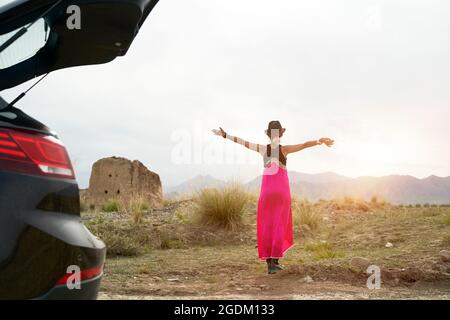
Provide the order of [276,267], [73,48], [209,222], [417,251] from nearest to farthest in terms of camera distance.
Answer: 1. [73,48]
2. [276,267]
3. [417,251]
4. [209,222]

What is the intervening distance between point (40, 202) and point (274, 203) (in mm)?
6113

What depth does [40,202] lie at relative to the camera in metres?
2.32

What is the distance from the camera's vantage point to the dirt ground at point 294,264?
252 inches

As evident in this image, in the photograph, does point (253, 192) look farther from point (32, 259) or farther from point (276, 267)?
point (32, 259)

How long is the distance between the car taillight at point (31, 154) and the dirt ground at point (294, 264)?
2.90 m

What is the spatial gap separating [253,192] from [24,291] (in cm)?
1219

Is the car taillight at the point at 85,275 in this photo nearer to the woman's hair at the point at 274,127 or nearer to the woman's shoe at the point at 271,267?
the woman's shoe at the point at 271,267

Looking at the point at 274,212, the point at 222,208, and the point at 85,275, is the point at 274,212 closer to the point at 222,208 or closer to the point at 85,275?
the point at 222,208

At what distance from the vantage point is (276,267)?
26.6 feet

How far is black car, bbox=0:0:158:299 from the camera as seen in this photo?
224 cm

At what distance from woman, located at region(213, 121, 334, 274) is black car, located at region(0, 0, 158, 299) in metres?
5.49

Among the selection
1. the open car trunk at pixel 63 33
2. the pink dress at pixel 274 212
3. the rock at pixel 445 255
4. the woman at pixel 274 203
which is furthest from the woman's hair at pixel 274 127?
the open car trunk at pixel 63 33

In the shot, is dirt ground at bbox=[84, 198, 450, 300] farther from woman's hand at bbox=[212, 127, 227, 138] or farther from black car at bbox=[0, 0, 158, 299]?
black car at bbox=[0, 0, 158, 299]
